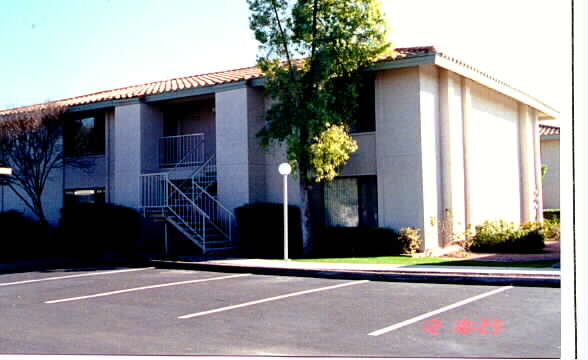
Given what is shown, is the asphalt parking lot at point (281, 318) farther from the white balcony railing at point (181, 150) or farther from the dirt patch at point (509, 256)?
the white balcony railing at point (181, 150)

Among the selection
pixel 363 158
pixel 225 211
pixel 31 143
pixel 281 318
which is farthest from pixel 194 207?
pixel 281 318

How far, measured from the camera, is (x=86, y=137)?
73.5 ft

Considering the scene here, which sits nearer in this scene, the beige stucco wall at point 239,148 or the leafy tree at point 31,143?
the beige stucco wall at point 239,148

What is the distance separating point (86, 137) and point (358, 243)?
36.4 ft

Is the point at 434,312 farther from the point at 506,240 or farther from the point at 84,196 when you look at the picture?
the point at 84,196

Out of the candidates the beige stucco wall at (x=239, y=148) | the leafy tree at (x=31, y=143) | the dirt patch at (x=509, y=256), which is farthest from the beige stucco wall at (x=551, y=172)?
the leafy tree at (x=31, y=143)

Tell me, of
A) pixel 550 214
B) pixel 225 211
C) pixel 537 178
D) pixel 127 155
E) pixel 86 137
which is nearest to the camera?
pixel 225 211

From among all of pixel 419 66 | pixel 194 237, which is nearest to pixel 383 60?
pixel 419 66

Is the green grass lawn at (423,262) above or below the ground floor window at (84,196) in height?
below

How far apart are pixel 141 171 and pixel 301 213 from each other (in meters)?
5.99

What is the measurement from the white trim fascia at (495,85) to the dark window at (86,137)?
1192 centimetres

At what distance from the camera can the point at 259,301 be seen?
31.9ft

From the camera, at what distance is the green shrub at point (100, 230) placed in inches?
730

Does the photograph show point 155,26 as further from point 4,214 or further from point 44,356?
point 4,214
